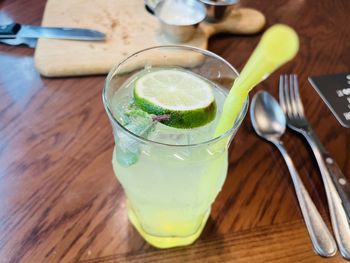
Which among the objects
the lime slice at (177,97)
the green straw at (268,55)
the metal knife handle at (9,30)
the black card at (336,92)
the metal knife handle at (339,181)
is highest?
the green straw at (268,55)

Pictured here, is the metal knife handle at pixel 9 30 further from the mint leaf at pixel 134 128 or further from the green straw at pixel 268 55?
the green straw at pixel 268 55

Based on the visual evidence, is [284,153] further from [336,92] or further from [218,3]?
[218,3]

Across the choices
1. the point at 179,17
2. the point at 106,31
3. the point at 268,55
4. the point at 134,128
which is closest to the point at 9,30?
the point at 106,31

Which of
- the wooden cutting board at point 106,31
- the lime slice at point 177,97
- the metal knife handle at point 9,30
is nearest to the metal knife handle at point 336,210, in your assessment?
the lime slice at point 177,97

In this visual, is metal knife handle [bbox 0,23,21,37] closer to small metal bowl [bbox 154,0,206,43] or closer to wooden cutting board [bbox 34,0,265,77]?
wooden cutting board [bbox 34,0,265,77]

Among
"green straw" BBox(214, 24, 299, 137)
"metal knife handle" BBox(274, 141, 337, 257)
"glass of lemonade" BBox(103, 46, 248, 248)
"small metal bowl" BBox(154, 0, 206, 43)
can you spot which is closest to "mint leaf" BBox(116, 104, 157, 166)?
"glass of lemonade" BBox(103, 46, 248, 248)

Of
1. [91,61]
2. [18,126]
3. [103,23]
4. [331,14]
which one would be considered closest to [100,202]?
[18,126]

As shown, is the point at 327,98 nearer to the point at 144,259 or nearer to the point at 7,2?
the point at 144,259
